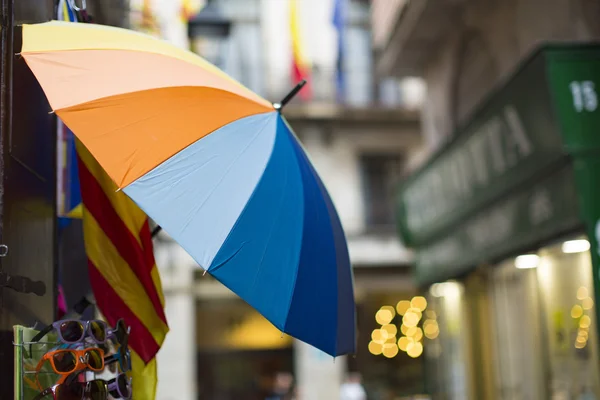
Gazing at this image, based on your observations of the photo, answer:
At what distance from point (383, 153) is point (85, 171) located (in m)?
21.4

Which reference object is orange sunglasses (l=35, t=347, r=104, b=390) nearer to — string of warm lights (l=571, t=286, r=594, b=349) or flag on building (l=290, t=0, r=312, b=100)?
string of warm lights (l=571, t=286, r=594, b=349)

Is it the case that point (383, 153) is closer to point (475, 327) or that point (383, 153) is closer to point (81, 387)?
point (475, 327)

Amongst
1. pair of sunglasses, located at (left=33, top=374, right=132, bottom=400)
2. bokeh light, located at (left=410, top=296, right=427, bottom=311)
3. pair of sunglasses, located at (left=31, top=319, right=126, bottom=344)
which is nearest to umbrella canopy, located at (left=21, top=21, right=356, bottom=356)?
pair of sunglasses, located at (left=31, top=319, right=126, bottom=344)

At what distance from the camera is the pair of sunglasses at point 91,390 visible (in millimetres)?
3447

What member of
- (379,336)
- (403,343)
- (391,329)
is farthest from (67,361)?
(403,343)

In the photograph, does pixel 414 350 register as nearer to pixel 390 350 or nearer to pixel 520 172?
pixel 390 350

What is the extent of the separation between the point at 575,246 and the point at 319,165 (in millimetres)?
16628

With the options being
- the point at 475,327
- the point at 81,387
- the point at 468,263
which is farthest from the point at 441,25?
the point at 81,387

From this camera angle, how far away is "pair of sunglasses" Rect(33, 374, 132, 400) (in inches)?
136

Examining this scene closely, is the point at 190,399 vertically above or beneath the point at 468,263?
beneath

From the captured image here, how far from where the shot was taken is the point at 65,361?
11.5ft

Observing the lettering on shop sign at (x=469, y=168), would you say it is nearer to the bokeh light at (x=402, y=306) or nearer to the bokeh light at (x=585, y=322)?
the bokeh light at (x=585, y=322)

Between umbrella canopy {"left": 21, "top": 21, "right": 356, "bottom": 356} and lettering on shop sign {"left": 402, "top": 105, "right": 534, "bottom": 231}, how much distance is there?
4.70 m

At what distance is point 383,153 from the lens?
25.4m
